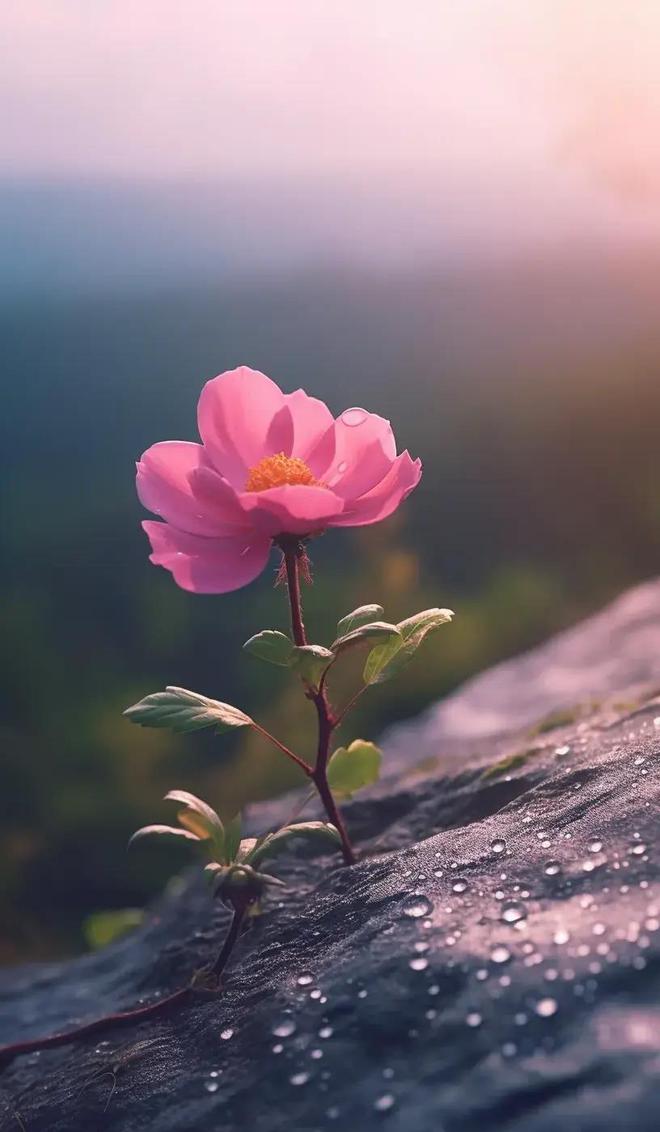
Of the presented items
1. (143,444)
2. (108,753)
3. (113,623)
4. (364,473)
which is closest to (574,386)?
(143,444)

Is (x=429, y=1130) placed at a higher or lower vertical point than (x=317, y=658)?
lower

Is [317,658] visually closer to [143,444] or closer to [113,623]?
[113,623]

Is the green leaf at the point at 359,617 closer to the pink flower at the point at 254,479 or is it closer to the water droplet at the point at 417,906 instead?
the pink flower at the point at 254,479

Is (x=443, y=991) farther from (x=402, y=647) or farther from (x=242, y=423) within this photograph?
(x=242, y=423)

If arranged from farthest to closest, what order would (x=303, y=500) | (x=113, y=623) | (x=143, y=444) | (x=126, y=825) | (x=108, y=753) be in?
(x=143, y=444), (x=113, y=623), (x=108, y=753), (x=126, y=825), (x=303, y=500)

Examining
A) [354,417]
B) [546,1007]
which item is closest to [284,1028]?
[546,1007]

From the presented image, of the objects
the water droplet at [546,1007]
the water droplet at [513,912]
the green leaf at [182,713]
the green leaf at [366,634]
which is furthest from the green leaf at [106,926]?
the water droplet at [546,1007]
